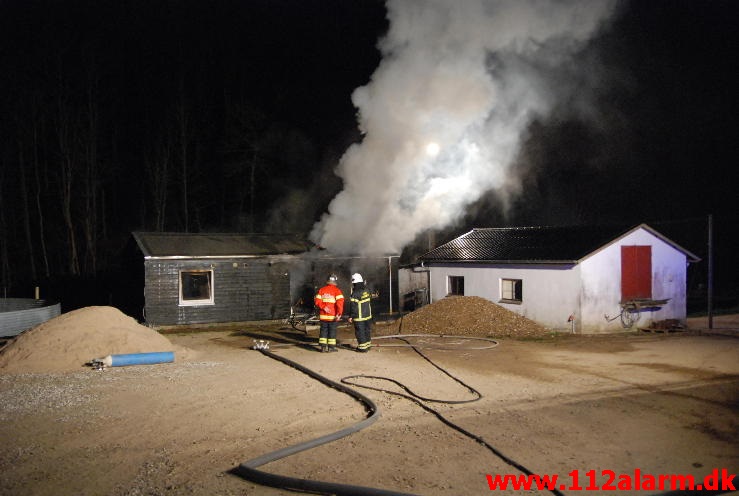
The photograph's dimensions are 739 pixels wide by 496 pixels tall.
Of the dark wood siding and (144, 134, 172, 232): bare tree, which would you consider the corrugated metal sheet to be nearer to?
the dark wood siding

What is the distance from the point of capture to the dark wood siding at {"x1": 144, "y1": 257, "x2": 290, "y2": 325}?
60.4 ft

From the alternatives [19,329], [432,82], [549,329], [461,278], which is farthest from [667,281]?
[19,329]

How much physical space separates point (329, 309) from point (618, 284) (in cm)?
1170

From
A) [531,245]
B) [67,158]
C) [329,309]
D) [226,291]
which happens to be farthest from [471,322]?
[67,158]

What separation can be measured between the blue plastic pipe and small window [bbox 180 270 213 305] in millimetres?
7236

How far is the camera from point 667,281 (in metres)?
19.8

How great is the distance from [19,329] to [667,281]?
74.1 ft

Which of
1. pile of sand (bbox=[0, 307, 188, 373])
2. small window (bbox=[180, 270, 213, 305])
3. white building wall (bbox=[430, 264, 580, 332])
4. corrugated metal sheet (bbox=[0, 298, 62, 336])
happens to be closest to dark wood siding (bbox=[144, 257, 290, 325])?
small window (bbox=[180, 270, 213, 305])

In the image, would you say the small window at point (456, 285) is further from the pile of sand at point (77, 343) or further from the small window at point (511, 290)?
the pile of sand at point (77, 343)

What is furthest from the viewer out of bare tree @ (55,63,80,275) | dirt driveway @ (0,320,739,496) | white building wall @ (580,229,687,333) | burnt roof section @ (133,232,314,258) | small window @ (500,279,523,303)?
bare tree @ (55,63,80,275)

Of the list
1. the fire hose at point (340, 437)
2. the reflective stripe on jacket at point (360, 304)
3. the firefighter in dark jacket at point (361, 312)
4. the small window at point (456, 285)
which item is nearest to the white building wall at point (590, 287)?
the small window at point (456, 285)

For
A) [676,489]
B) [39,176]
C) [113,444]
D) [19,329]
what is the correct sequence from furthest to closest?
[39,176] < [19,329] < [113,444] < [676,489]

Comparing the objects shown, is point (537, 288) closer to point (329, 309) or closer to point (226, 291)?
point (329, 309)

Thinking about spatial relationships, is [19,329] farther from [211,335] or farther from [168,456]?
[168,456]
